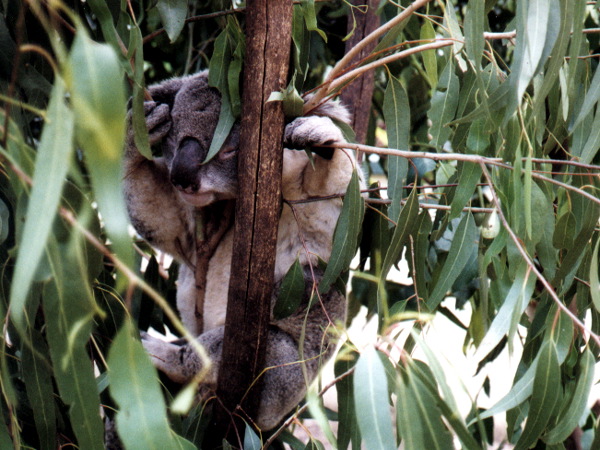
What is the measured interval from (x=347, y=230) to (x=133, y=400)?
82cm

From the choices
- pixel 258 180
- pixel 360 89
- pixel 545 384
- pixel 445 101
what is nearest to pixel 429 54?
pixel 445 101

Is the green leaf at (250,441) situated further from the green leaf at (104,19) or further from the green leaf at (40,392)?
the green leaf at (104,19)

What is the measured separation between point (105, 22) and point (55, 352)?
71 centimetres

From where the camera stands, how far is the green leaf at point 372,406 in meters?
1.03

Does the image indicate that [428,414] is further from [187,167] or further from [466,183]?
[187,167]

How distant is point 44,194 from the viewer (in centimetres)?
74

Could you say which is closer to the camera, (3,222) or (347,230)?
(3,222)

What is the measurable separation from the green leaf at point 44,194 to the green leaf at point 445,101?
106cm

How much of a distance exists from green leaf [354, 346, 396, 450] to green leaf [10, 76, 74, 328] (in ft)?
1.67

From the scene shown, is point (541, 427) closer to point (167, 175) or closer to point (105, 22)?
point (105, 22)

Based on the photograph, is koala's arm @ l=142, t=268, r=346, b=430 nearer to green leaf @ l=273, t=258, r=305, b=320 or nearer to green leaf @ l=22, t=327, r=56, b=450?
green leaf @ l=273, t=258, r=305, b=320

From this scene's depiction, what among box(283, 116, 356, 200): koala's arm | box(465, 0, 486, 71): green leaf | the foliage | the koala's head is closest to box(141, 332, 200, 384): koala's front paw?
the foliage

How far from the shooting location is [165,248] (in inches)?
96.7

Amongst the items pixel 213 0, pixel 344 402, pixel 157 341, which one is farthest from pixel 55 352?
pixel 213 0
